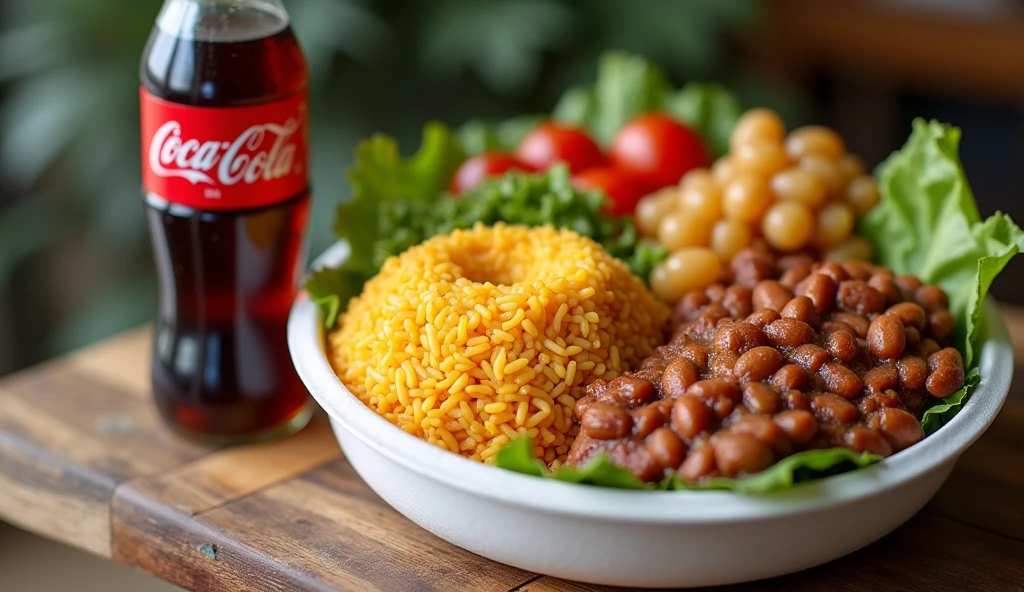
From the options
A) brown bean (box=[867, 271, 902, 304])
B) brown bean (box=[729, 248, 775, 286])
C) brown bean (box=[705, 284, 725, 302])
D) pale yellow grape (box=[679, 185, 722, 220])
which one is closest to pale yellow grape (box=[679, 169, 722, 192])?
pale yellow grape (box=[679, 185, 722, 220])

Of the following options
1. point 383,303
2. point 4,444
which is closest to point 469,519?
point 383,303

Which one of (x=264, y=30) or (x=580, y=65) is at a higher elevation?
(x=264, y=30)

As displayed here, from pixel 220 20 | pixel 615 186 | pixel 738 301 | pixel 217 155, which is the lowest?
pixel 615 186

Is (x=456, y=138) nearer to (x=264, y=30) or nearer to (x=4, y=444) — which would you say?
(x=264, y=30)

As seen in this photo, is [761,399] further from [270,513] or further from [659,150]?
[659,150]

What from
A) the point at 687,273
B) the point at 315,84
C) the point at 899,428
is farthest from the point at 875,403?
the point at 315,84

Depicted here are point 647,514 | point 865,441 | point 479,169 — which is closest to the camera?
point 647,514

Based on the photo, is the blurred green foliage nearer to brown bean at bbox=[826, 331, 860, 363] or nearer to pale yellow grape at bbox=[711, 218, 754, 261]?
pale yellow grape at bbox=[711, 218, 754, 261]

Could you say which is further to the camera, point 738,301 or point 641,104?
point 641,104
